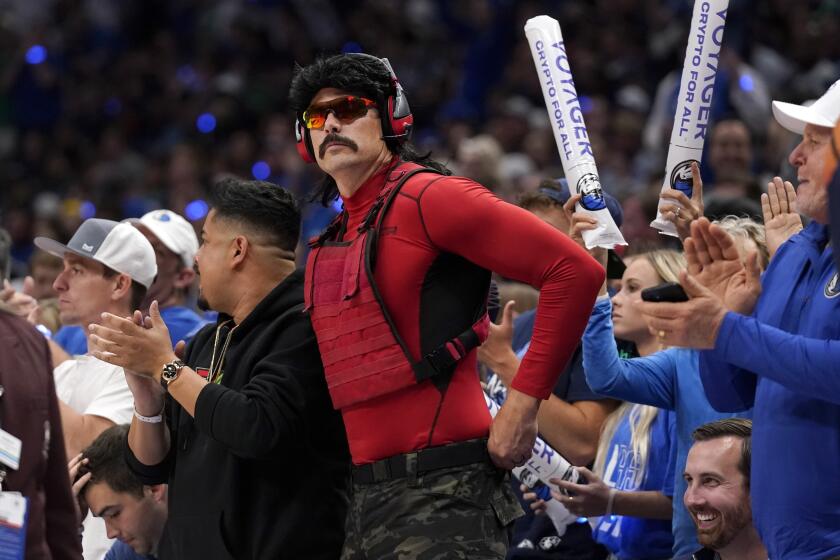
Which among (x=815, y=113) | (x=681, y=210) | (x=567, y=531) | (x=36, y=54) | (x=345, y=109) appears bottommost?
(x=567, y=531)

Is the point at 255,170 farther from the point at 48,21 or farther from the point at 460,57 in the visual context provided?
the point at 48,21

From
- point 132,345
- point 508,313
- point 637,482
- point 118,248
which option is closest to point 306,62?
point 118,248

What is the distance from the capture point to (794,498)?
3098 millimetres

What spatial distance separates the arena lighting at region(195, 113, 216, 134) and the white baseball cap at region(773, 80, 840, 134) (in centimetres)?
915

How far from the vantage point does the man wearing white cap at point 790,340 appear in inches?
116

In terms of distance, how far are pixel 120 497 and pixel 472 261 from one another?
1.91m

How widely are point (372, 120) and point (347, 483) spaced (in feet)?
3.32

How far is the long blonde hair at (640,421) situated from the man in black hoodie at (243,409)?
1218mm

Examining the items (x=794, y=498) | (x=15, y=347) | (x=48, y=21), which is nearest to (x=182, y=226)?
(x=15, y=347)

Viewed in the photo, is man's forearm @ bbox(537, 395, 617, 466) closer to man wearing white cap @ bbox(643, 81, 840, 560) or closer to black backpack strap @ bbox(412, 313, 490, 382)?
man wearing white cap @ bbox(643, 81, 840, 560)

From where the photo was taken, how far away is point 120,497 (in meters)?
4.50

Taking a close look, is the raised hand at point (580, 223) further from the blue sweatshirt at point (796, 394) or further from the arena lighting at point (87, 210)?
the arena lighting at point (87, 210)

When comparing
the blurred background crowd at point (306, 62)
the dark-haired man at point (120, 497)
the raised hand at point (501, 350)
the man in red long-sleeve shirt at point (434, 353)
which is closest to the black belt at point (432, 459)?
the man in red long-sleeve shirt at point (434, 353)

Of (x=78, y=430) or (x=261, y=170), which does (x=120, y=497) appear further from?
(x=261, y=170)
